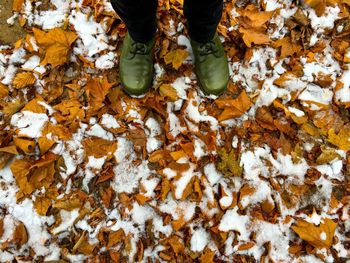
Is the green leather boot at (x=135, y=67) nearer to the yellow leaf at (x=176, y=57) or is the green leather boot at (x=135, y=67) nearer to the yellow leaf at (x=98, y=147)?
the yellow leaf at (x=176, y=57)

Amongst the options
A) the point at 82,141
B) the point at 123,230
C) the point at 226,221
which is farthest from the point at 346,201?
the point at 82,141

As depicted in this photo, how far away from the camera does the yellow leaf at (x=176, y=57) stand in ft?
5.84

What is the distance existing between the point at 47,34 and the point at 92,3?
306mm

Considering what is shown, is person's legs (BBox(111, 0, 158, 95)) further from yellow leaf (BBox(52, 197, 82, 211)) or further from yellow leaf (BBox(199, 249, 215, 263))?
yellow leaf (BBox(199, 249, 215, 263))

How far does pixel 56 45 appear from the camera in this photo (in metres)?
1.77

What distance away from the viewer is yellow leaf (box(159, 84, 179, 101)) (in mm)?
1728

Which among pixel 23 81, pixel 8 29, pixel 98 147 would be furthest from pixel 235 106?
pixel 8 29

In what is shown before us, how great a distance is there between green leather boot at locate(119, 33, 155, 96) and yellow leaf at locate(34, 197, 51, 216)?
2.12 feet

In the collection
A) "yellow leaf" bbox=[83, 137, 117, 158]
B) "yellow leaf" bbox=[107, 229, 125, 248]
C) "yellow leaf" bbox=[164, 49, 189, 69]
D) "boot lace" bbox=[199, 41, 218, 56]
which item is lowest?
"yellow leaf" bbox=[107, 229, 125, 248]

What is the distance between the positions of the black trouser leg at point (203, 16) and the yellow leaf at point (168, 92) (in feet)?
0.94

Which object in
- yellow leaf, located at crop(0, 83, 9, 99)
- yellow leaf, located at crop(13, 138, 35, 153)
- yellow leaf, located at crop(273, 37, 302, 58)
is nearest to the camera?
yellow leaf, located at crop(13, 138, 35, 153)

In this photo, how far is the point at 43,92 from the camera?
68.5 inches

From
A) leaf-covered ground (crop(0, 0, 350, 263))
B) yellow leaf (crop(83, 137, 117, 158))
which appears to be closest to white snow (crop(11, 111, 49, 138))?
leaf-covered ground (crop(0, 0, 350, 263))

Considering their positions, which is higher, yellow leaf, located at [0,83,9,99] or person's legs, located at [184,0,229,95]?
person's legs, located at [184,0,229,95]
